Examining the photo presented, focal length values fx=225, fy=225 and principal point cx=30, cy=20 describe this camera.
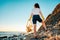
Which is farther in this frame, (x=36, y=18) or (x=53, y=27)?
(x=53, y=27)

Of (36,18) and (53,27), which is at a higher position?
(36,18)

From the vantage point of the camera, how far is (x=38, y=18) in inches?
657

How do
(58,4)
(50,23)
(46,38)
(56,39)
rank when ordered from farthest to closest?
1. (58,4)
2. (50,23)
3. (46,38)
4. (56,39)

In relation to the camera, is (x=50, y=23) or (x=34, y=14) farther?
(x=50, y=23)

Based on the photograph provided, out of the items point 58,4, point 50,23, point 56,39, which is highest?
point 58,4

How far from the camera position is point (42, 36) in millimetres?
18469

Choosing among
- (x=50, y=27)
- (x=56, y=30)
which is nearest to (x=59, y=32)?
(x=56, y=30)

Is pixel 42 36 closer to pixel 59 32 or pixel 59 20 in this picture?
pixel 59 32

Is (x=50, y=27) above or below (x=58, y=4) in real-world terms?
below

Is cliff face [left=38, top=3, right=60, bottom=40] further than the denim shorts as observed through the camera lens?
Yes

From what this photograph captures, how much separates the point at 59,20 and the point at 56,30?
2.25 meters

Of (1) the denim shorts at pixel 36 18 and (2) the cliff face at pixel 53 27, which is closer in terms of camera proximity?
(1) the denim shorts at pixel 36 18

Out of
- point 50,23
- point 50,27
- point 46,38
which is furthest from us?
point 50,23

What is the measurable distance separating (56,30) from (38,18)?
270 centimetres
